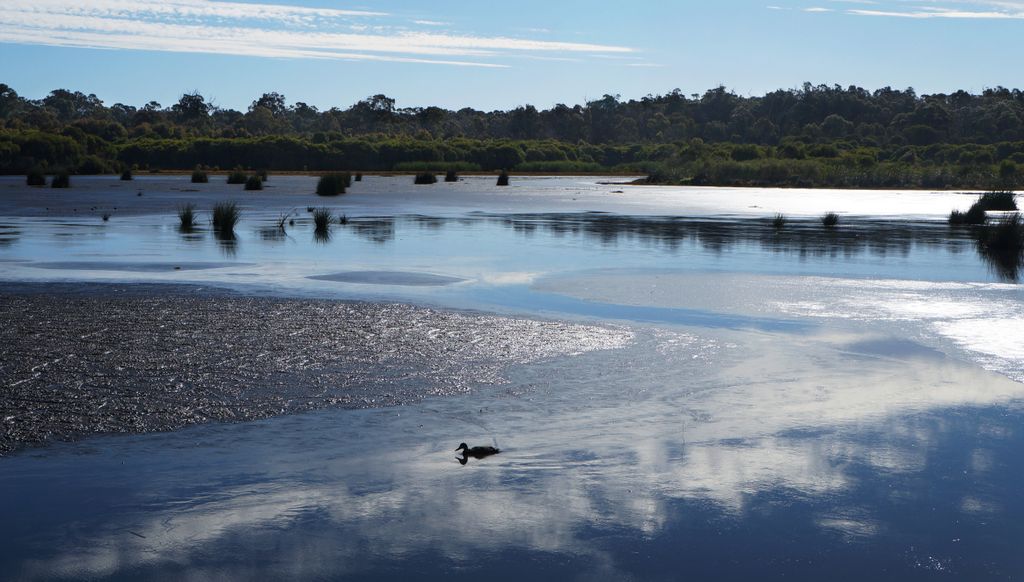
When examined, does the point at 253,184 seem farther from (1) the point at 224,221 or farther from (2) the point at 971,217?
(2) the point at 971,217

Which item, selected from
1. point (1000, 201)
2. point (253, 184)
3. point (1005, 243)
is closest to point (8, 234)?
point (1005, 243)

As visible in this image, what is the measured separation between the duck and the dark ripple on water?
1339mm

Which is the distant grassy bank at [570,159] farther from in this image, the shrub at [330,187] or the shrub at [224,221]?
the shrub at [224,221]

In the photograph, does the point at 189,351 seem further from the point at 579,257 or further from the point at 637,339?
the point at 579,257

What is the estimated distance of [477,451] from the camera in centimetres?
651

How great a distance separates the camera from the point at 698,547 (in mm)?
5094

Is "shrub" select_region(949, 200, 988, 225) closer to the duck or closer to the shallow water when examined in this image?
the shallow water

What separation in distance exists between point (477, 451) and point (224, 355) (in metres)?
3.39

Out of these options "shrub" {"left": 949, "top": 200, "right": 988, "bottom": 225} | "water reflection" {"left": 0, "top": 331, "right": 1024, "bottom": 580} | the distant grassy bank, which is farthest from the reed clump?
"water reflection" {"left": 0, "top": 331, "right": 1024, "bottom": 580}

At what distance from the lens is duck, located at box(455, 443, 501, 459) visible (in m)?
6.48

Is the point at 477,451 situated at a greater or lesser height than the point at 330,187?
lesser

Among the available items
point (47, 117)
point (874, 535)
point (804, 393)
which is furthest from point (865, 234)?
point (47, 117)

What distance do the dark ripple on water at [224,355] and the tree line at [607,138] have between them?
65.4m

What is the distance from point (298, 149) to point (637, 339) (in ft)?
297
